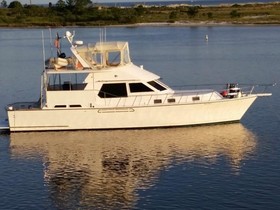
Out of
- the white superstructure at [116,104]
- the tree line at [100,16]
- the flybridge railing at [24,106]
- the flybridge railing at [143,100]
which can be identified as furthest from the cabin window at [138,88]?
the tree line at [100,16]

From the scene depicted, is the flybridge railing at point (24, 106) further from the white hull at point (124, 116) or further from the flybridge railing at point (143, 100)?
the flybridge railing at point (143, 100)

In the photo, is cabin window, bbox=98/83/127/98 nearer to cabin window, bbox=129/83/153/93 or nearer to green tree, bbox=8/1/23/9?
cabin window, bbox=129/83/153/93

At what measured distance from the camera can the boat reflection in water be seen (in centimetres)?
2320

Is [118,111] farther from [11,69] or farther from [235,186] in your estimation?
[11,69]

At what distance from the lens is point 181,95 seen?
31625 mm

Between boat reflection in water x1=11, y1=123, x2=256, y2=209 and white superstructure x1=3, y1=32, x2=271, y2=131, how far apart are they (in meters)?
0.47

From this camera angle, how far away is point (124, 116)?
102 ft

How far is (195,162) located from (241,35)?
6604 cm

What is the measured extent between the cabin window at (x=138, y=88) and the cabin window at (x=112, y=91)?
0.35 metres

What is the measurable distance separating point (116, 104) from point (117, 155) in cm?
402

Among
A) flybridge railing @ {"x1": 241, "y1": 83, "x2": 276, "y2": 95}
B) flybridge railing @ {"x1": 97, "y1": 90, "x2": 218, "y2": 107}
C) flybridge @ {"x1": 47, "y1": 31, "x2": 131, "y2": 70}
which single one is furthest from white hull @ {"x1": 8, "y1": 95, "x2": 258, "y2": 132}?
flybridge railing @ {"x1": 241, "y1": 83, "x2": 276, "y2": 95}

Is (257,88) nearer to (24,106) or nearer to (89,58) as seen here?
(89,58)

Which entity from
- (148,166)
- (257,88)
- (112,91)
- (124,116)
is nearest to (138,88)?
(112,91)

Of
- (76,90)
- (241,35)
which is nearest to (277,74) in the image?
(76,90)
